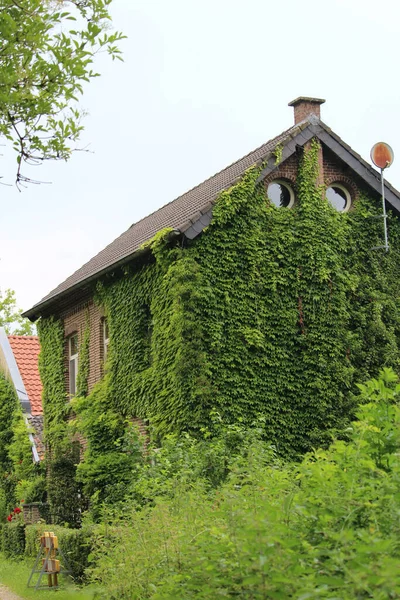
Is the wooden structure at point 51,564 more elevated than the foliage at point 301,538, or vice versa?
the foliage at point 301,538

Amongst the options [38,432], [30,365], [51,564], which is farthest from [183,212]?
[30,365]

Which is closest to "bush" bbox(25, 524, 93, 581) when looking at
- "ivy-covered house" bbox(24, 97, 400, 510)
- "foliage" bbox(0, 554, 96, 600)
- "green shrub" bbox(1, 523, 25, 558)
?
"foliage" bbox(0, 554, 96, 600)

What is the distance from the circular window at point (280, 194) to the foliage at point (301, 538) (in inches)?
→ 453

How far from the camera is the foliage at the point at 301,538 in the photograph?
219 inches

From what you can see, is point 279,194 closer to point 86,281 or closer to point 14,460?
point 86,281

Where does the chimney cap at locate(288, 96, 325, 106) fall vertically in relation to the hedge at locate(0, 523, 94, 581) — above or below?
above

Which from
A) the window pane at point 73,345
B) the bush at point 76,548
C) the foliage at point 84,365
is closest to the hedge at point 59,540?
the bush at point 76,548

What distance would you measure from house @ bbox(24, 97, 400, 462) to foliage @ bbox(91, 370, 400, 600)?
355 inches

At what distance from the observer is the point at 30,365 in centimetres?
3105

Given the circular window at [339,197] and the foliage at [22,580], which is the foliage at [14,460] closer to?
the foliage at [22,580]

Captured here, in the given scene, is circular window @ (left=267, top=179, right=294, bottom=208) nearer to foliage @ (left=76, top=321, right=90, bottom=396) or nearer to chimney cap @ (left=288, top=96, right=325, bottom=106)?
chimney cap @ (left=288, top=96, right=325, bottom=106)

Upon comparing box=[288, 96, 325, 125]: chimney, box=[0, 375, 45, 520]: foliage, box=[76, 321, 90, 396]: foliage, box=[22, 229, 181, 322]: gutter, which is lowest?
box=[0, 375, 45, 520]: foliage

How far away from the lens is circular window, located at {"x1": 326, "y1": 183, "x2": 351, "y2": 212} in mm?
20359

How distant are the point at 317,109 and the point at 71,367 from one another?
9798 millimetres
